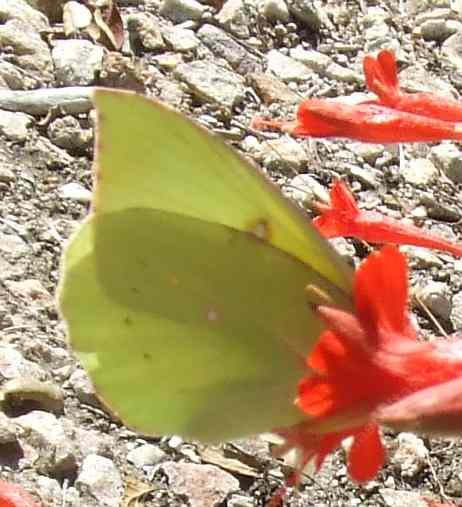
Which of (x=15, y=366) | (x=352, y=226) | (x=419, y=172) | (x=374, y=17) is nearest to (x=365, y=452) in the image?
(x=352, y=226)

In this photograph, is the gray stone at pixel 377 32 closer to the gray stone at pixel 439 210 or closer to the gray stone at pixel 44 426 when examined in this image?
the gray stone at pixel 439 210

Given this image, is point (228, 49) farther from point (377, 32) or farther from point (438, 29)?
point (438, 29)

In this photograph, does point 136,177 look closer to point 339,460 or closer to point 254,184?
point 254,184

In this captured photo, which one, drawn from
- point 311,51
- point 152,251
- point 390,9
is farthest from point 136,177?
point 390,9

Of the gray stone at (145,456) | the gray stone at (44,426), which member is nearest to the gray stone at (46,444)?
the gray stone at (44,426)

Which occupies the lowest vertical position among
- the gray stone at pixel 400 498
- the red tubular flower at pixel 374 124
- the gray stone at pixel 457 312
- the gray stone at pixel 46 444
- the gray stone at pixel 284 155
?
the gray stone at pixel 400 498

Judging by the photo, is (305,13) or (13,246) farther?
(305,13)

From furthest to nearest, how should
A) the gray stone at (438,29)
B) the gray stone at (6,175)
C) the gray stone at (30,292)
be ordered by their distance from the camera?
1. the gray stone at (438,29)
2. the gray stone at (6,175)
3. the gray stone at (30,292)
